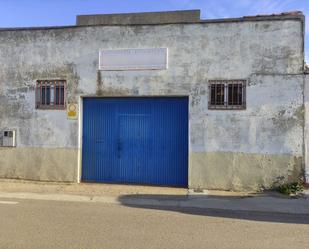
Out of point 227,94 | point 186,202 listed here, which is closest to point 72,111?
point 227,94

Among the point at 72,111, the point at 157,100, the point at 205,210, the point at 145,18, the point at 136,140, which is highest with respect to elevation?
the point at 145,18

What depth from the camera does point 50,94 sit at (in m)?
13.2

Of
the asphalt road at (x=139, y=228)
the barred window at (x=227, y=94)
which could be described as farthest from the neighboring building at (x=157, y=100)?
the asphalt road at (x=139, y=228)

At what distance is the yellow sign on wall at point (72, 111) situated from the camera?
12883mm

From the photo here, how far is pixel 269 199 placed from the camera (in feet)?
35.6

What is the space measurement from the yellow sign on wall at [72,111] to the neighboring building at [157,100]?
0.09 feet

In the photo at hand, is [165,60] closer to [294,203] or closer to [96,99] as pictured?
[96,99]

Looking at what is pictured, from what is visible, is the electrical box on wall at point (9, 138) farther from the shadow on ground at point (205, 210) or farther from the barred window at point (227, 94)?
the barred window at point (227, 94)

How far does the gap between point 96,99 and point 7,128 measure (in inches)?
112

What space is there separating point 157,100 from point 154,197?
2938 millimetres

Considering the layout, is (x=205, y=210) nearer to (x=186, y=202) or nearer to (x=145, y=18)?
(x=186, y=202)

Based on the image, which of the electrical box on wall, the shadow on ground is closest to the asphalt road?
the shadow on ground

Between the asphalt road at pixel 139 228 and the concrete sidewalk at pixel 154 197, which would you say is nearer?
the asphalt road at pixel 139 228

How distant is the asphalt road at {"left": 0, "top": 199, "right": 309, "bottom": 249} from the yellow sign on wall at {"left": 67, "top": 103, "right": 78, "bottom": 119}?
3707 millimetres
